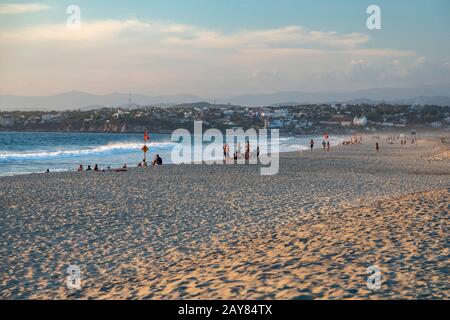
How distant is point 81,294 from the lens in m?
7.64

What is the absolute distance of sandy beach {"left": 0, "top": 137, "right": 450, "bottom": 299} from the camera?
7.07 meters

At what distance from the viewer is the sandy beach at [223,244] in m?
7.07

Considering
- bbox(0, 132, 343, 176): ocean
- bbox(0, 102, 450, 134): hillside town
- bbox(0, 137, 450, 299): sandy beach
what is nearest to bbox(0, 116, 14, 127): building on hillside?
bbox(0, 102, 450, 134): hillside town

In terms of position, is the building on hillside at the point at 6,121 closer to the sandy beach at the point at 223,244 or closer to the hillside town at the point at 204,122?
the hillside town at the point at 204,122

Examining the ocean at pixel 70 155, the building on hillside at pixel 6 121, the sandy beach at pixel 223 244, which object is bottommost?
the ocean at pixel 70 155

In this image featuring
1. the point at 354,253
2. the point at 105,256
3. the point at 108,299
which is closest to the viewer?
the point at 108,299

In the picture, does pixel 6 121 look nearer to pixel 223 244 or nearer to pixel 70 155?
pixel 70 155

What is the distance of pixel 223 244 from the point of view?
10375 millimetres

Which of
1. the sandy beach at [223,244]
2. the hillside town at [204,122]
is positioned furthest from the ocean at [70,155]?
the hillside town at [204,122]

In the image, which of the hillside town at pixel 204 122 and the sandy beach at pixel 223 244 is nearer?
the sandy beach at pixel 223 244

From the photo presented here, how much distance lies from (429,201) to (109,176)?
670 inches

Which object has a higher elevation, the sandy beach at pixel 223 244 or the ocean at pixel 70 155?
the sandy beach at pixel 223 244
